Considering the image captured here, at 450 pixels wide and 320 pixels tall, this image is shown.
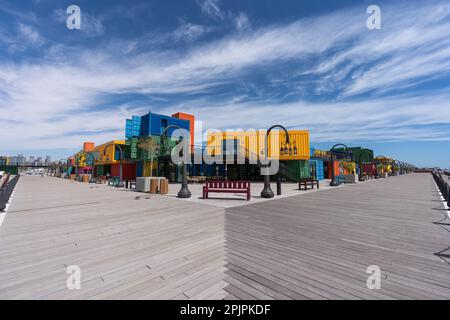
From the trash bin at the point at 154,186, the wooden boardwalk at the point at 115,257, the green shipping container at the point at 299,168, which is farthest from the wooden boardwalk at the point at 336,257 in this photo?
the green shipping container at the point at 299,168

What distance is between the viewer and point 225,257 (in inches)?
139

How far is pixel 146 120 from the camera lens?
1221 inches

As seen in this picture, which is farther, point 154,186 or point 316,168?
point 316,168

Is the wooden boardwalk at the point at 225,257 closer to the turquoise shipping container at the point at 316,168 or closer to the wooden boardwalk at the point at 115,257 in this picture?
the wooden boardwalk at the point at 115,257

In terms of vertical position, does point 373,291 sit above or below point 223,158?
below

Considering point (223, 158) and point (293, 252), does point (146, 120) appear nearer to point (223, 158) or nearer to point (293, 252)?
point (223, 158)

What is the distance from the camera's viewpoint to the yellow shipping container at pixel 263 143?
26.1 metres

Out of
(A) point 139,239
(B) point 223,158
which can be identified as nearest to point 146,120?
(B) point 223,158

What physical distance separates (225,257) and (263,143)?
2418 cm

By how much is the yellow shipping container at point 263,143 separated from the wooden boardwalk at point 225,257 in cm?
2022

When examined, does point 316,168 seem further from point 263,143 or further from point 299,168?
point 263,143

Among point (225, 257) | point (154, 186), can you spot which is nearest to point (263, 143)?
point (154, 186)
